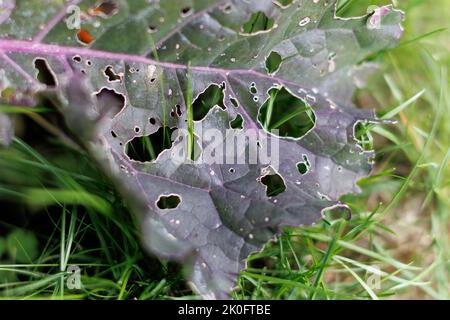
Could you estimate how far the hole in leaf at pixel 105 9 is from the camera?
125cm

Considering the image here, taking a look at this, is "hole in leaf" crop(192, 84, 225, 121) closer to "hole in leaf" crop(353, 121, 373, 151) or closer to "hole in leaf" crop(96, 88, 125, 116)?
"hole in leaf" crop(96, 88, 125, 116)

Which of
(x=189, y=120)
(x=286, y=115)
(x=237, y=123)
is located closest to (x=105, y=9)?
(x=189, y=120)

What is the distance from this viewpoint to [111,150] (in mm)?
1252

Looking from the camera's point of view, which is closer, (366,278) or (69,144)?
(69,144)

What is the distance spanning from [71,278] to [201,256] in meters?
0.36

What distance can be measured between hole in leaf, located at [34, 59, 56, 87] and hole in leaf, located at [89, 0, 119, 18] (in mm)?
161

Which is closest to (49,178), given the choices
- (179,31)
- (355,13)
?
(179,31)

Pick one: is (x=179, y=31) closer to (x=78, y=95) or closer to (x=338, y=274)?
(x=78, y=95)

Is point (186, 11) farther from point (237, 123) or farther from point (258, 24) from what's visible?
point (237, 123)

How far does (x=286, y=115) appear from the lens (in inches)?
58.4

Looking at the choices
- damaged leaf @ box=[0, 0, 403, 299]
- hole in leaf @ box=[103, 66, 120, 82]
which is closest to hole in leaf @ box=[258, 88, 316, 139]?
damaged leaf @ box=[0, 0, 403, 299]

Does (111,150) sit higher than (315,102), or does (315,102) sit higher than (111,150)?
(315,102)

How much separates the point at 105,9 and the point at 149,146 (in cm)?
32

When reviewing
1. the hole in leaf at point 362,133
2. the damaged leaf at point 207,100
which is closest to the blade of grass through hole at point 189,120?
the damaged leaf at point 207,100
